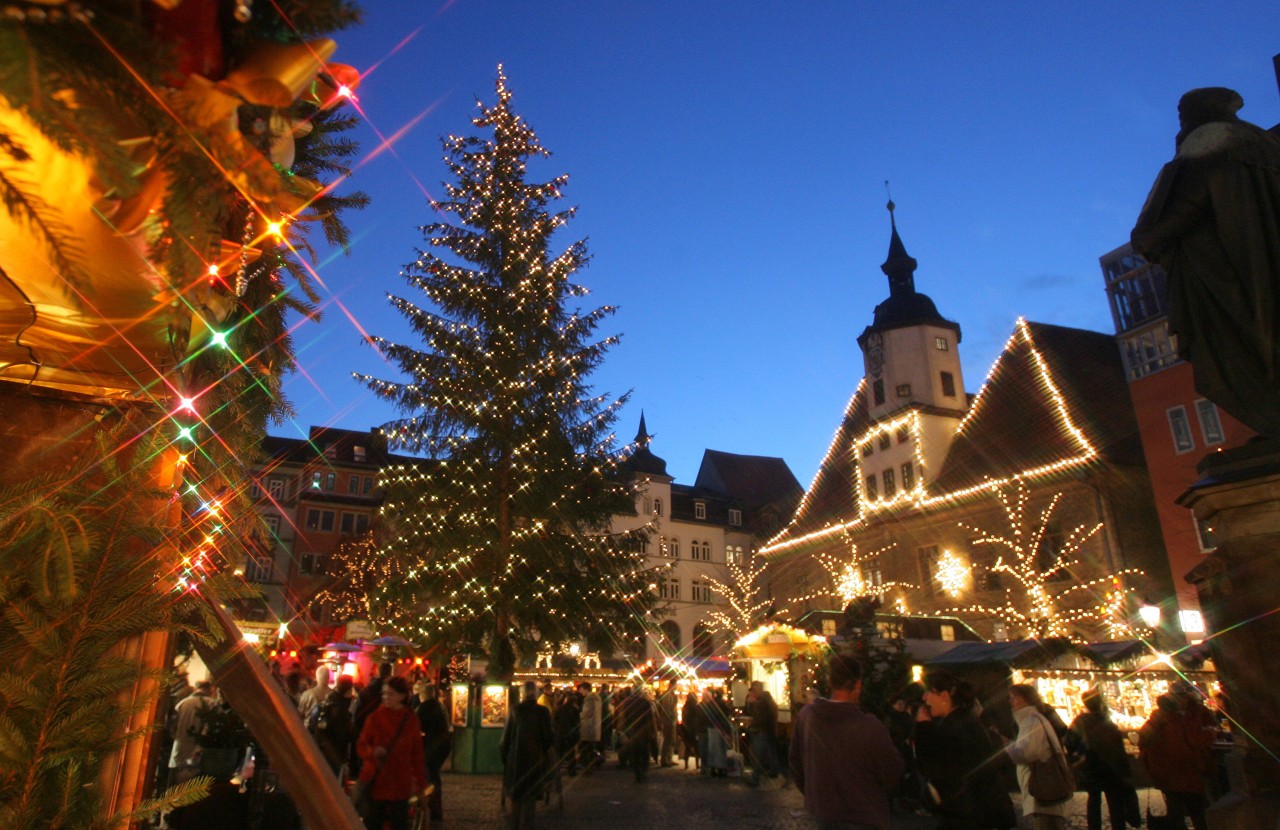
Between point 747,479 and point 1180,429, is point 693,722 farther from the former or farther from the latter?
point 747,479

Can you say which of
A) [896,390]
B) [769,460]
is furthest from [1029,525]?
[769,460]

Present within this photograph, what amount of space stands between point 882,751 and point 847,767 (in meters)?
0.20

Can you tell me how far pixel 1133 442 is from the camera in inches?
1124

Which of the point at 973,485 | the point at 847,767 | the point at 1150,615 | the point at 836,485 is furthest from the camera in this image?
the point at 836,485

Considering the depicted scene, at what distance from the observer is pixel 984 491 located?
103 feet

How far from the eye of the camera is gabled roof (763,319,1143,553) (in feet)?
95.5

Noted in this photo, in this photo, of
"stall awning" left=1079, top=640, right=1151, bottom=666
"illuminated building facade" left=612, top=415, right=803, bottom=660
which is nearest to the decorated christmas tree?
"stall awning" left=1079, top=640, right=1151, bottom=666

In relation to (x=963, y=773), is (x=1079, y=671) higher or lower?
higher

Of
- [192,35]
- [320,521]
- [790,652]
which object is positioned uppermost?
[320,521]

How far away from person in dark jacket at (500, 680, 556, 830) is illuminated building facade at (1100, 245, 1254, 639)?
19692 mm

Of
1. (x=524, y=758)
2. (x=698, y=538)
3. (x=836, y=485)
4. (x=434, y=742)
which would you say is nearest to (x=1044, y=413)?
(x=836, y=485)

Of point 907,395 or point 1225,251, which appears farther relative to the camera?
point 907,395

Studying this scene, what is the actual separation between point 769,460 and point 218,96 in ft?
216

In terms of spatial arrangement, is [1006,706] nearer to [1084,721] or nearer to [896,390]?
[1084,721]
